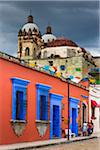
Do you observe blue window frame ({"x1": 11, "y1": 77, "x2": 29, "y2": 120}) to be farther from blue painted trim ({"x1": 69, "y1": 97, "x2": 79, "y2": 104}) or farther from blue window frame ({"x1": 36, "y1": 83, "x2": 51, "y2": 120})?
blue painted trim ({"x1": 69, "y1": 97, "x2": 79, "y2": 104})

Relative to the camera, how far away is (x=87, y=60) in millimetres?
64750

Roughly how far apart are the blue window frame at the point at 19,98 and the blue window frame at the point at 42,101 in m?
1.45

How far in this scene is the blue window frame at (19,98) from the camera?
15875mm

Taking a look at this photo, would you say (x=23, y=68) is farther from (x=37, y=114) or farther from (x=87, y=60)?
(x=87, y=60)

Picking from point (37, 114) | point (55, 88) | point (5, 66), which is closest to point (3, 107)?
point (5, 66)

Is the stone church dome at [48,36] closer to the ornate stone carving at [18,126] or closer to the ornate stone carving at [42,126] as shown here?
the ornate stone carving at [42,126]

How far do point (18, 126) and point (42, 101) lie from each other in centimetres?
303

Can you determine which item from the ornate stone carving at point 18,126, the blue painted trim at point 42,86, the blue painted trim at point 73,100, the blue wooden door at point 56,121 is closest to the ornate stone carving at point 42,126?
the blue painted trim at point 42,86

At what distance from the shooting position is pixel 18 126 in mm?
16375

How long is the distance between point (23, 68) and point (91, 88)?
13.6m

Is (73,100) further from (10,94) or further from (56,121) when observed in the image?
(10,94)

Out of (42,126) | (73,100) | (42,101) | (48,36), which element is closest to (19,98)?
(42,101)

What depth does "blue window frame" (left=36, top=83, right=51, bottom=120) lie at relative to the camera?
60.3ft

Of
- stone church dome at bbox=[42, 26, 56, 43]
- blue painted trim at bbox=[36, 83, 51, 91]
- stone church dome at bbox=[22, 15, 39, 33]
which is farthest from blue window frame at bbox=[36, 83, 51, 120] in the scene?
stone church dome at bbox=[42, 26, 56, 43]
